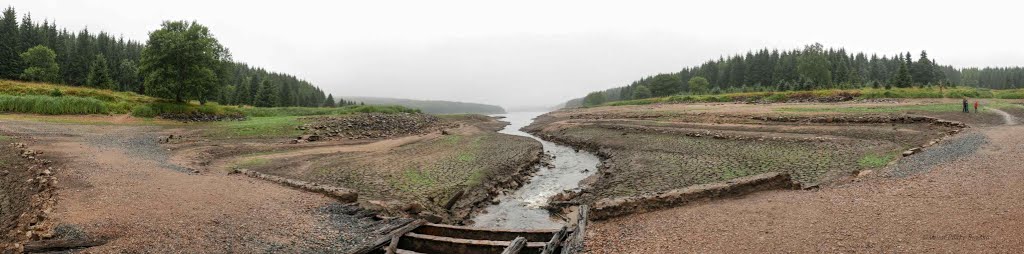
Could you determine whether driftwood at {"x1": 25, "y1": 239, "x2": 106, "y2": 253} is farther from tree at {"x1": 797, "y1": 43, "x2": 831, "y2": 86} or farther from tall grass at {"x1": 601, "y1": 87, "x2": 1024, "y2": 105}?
tree at {"x1": 797, "y1": 43, "x2": 831, "y2": 86}

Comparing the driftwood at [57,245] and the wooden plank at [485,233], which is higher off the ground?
the driftwood at [57,245]

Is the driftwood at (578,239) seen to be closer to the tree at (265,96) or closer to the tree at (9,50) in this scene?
the tree at (265,96)

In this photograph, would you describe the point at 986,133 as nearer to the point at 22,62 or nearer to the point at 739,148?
the point at 739,148

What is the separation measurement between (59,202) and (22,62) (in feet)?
342

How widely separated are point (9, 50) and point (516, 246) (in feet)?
371

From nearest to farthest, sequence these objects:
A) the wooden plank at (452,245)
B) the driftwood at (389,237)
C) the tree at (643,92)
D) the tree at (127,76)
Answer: the driftwood at (389,237) < the wooden plank at (452,245) < the tree at (127,76) < the tree at (643,92)

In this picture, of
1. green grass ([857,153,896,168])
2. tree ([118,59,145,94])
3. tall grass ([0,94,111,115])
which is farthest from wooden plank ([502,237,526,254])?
tree ([118,59,145,94])

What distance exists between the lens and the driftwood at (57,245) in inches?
389

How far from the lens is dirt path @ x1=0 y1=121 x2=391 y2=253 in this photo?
36.6ft

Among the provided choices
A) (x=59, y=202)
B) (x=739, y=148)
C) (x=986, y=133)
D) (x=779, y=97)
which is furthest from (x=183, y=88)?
(x=779, y=97)

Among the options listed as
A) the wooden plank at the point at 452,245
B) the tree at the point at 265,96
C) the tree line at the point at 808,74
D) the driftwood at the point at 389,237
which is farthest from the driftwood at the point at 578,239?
the tree at the point at 265,96

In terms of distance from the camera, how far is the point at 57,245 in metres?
10.0

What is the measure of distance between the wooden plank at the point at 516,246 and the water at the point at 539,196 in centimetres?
396

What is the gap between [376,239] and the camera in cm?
1278
